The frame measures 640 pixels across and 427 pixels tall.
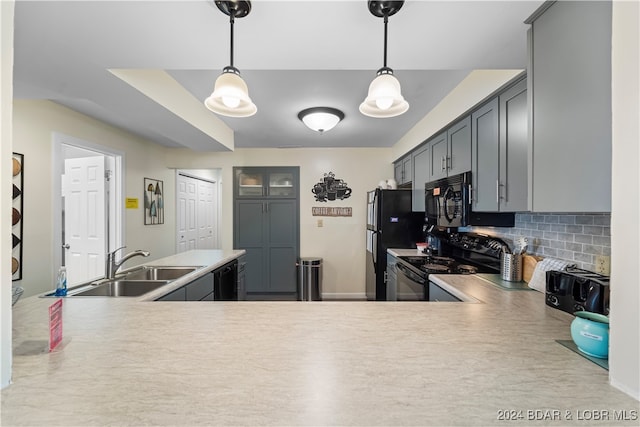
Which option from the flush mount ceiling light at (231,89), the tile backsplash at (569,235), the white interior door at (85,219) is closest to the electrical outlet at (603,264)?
the tile backsplash at (569,235)

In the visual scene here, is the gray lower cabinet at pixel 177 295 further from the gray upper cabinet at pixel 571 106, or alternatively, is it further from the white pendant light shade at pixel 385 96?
the gray upper cabinet at pixel 571 106

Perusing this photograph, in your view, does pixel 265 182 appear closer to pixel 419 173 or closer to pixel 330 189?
pixel 330 189

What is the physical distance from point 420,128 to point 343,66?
6.12 feet

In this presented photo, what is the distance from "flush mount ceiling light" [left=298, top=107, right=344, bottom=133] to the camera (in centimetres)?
268

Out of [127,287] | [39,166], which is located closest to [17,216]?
[39,166]

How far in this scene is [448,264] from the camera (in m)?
2.46

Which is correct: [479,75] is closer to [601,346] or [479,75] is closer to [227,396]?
[601,346]

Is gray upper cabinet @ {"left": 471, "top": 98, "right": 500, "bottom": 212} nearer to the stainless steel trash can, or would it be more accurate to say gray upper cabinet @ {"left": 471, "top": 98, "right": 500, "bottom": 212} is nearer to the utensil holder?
the utensil holder

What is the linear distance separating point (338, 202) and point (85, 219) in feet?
10.7

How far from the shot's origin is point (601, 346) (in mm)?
834

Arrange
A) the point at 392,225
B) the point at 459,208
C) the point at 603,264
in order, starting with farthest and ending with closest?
the point at 392,225, the point at 459,208, the point at 603,264

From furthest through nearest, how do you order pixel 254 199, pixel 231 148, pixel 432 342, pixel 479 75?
pixel 254 199 < pixel 231 148 < pixel 479 75 < pixel 432 342

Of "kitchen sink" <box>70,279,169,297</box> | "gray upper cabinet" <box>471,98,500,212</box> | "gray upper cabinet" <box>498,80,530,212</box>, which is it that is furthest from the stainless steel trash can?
"gray upper cabinet" <box>498,80,530,212</box>

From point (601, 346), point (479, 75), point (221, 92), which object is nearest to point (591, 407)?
point (601, 346)
